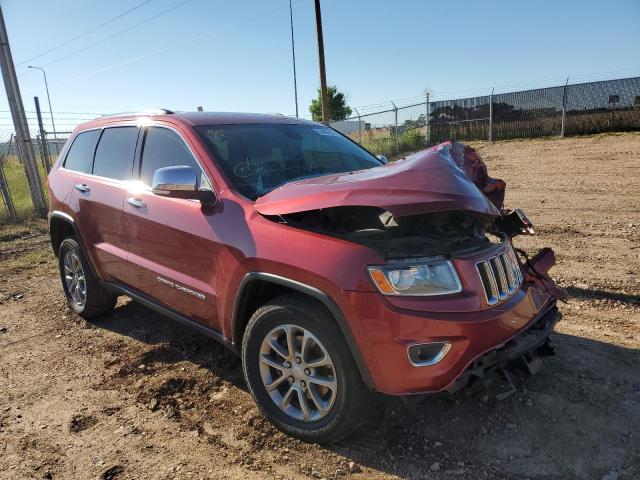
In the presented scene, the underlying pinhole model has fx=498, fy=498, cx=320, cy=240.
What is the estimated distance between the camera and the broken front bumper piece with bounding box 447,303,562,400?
94.1 inches

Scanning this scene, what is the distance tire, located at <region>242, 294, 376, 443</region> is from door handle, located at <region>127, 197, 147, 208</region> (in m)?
1.39

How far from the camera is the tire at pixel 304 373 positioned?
251cm

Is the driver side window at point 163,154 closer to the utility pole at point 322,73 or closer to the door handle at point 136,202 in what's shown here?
the door handle at point 136,202

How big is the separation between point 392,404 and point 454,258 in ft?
2.82

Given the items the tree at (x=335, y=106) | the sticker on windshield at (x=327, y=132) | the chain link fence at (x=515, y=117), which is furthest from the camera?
the tree at (x=335, y=106)

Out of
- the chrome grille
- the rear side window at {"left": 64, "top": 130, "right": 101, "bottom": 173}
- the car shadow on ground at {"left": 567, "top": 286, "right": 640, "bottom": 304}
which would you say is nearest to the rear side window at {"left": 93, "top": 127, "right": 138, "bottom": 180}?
the rear side window at {"left": 64, "top": 130, "right": 101, "bottom": 173}

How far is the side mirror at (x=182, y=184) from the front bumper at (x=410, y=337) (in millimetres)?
1169

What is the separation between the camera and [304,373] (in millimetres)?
2693

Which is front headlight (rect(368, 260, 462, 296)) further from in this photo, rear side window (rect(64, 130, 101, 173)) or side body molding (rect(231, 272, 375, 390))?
rear side window (rect(64, 130, 101, 173))

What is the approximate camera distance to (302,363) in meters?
2.69

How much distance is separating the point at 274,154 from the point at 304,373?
5.35ft

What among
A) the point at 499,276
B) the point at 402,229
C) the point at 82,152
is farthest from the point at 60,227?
the point at 499,276

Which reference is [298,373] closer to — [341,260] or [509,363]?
[341,260]

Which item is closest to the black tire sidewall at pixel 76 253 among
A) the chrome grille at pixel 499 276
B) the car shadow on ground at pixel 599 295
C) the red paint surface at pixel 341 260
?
the red paint surface at pixel 341 260
